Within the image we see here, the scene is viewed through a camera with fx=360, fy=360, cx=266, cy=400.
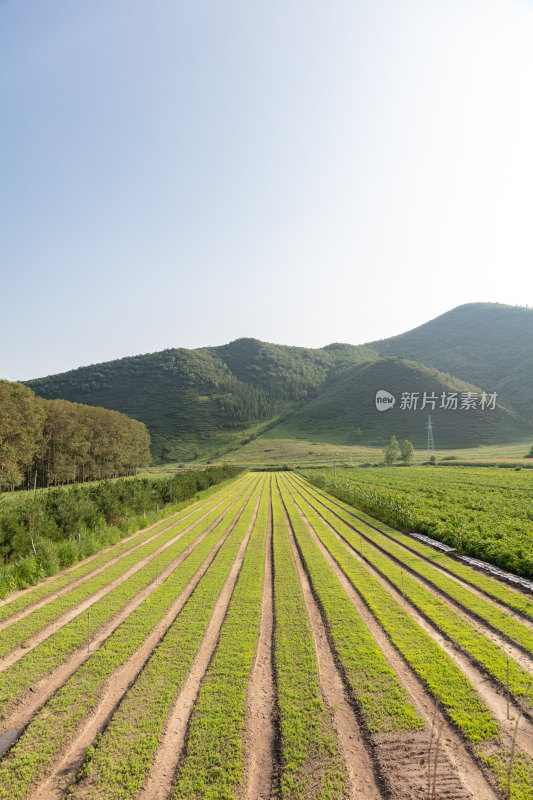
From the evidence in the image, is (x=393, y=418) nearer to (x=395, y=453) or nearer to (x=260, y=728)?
(x=395, y=453)

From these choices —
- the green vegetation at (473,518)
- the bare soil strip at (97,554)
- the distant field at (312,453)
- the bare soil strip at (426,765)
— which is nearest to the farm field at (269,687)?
the bare soil strip at (426,765)

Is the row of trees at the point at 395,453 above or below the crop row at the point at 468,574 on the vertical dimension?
below

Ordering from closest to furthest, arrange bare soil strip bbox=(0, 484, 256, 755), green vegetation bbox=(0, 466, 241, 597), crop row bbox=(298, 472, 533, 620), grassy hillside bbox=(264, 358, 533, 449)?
bare soil strip bbox=(0, 484, 256, 755) → crop row bbox=(298, 472, 533, 620) → green vegetation bbox=(0, 466, 241, 597) → grassy hillside bbox=(264, 358, 533, 449)

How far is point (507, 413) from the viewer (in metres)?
134

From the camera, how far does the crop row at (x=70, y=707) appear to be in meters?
5.11

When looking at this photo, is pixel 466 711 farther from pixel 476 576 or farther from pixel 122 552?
pixel 122 552

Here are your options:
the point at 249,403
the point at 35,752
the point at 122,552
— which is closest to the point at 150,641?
the point at 35,752

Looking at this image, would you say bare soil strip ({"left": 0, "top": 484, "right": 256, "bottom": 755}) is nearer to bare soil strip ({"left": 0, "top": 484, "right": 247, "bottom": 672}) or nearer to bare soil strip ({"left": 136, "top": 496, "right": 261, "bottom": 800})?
bare soil strip ({"left": 0, "top": 484, "right": 247, "bottom": 672})

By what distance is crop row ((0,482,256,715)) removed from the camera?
716 centimetres

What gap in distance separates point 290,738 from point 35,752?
387 centimetres

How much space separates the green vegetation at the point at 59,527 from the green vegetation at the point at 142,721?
7614mm

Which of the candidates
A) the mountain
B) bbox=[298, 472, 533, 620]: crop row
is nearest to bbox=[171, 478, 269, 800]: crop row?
bbox=[298, 472, 533, 620]: crop row

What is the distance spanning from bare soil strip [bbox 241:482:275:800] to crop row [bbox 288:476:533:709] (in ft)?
13.5

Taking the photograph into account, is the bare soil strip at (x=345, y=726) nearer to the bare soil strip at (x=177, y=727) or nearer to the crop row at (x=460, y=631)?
the bare soil strip at (x=177, y=727)
